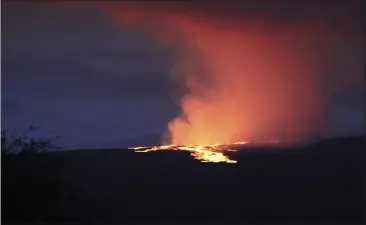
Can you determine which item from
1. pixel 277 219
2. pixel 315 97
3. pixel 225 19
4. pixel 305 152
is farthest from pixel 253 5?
pixel 277 219

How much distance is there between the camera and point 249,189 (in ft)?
20.2

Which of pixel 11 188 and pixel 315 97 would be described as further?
pixel 315 97

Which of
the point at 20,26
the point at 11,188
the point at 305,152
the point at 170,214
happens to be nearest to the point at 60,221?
the point at 11,188

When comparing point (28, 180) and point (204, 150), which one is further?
point (204, 150)

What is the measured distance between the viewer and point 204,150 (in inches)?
249

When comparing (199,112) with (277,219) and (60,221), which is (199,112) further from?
(60,221)

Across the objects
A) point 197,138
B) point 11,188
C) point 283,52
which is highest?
point 283,52

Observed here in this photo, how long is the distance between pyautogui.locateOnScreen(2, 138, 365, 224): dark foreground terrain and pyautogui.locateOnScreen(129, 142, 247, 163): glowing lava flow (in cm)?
5

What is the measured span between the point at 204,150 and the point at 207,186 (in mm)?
369

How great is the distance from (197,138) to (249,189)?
724 mm

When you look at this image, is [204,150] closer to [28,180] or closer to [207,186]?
[207,186]

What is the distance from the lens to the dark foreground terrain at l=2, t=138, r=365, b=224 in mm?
5992

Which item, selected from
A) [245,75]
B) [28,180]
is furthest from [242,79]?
[28,180]

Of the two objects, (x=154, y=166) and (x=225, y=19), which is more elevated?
(x=225, y=19)
